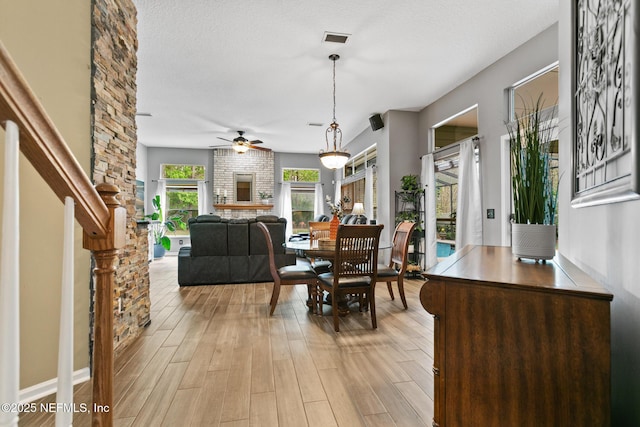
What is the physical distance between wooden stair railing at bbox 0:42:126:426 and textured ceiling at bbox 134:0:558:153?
107 inches

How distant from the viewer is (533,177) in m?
1.41

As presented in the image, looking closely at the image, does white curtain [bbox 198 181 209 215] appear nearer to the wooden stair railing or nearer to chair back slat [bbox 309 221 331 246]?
chair back slat [bbox 309 221 331 246]

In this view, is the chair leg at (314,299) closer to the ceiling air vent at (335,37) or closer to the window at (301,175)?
the ceiling air vent at (335,37)

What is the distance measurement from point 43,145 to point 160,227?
349 inches

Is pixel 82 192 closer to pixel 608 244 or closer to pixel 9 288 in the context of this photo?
pixel 9 288

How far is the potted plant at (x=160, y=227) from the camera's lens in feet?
26.3

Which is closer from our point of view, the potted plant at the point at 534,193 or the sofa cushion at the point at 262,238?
the potted plant at the point at 534,193

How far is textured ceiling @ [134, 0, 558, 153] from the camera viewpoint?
2.98 metres

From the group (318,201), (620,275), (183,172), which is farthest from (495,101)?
(183,172)

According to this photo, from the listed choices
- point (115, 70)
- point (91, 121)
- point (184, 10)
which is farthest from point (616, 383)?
point (184, 10)

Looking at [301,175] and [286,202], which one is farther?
[301,175]

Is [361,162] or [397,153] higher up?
[361,162]

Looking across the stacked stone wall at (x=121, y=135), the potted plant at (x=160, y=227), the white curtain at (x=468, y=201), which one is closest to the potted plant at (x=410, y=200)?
the white curtain at (x=468, y=201)

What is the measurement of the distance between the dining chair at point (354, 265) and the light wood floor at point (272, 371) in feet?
1.22
